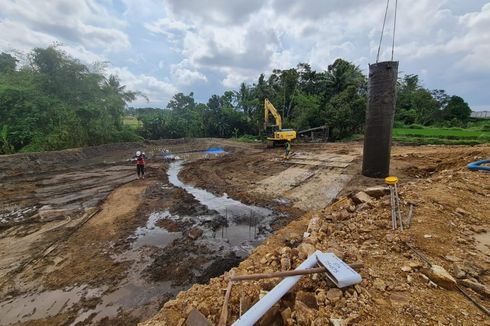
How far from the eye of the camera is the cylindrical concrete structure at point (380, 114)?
7.30 meters

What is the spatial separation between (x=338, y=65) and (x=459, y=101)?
2107 centimetres

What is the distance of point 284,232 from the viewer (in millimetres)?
4938

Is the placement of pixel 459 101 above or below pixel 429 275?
above

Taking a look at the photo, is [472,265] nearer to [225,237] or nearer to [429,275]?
[429,275]

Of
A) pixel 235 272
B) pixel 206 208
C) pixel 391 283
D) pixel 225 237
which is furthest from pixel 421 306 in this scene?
pixel 206 208

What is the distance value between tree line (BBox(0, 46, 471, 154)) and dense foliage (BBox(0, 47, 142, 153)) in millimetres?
54

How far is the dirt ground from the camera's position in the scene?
Answer: 7.36ft

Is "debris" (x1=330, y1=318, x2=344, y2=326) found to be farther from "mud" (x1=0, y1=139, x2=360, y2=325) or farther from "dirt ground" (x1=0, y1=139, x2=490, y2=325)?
"mud" (x1=0, y1=139, x2=360, y2=325)

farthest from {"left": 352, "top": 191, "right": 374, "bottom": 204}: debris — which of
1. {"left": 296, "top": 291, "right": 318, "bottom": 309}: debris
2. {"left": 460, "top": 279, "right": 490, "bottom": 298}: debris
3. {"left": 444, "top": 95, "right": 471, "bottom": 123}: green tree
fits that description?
{"left": 444, "top": 95, "right": 471, "bottom": 123}: green tree

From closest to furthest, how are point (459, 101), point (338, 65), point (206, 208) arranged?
1. point (206, 208)
2. point (338, 65)
3. point (459, 101)

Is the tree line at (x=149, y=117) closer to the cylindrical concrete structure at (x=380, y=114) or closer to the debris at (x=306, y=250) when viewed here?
the cylindrical concrete structure at (x=380, y=114)

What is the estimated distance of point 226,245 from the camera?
18.1ft

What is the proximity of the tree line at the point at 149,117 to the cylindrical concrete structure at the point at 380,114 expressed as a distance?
45.8 ft

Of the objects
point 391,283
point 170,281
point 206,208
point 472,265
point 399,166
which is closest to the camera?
point 391,283
